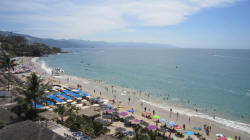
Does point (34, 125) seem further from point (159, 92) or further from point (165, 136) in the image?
point (159, 92)

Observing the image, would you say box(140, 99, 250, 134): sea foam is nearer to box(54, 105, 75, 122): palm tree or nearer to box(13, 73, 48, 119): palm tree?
box(54, 105, 75, 122): palm tree

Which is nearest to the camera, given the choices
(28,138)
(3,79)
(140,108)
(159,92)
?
(28,138)

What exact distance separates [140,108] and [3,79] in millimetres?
26839

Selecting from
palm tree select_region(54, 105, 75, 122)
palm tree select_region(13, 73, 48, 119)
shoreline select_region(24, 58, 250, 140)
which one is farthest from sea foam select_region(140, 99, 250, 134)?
palm tree select_region(13, 73, 48, 119)

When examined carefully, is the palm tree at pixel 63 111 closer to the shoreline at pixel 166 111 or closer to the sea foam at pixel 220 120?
the shoreline at pixel 166 111

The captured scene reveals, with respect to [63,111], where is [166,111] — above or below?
below

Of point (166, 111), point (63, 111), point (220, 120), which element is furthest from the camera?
point (166, 111)

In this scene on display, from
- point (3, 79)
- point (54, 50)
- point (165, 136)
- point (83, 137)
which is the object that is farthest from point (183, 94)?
point (54, 50)

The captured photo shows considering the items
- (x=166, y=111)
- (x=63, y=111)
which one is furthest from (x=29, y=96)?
(x=166, y=111)

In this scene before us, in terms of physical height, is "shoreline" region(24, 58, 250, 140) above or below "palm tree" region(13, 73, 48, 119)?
below

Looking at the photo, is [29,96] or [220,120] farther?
[220,120]

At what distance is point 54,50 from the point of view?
147m

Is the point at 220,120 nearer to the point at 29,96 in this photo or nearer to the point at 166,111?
the point at 166,111

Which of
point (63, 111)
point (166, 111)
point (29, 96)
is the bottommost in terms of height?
point (166, 111)
